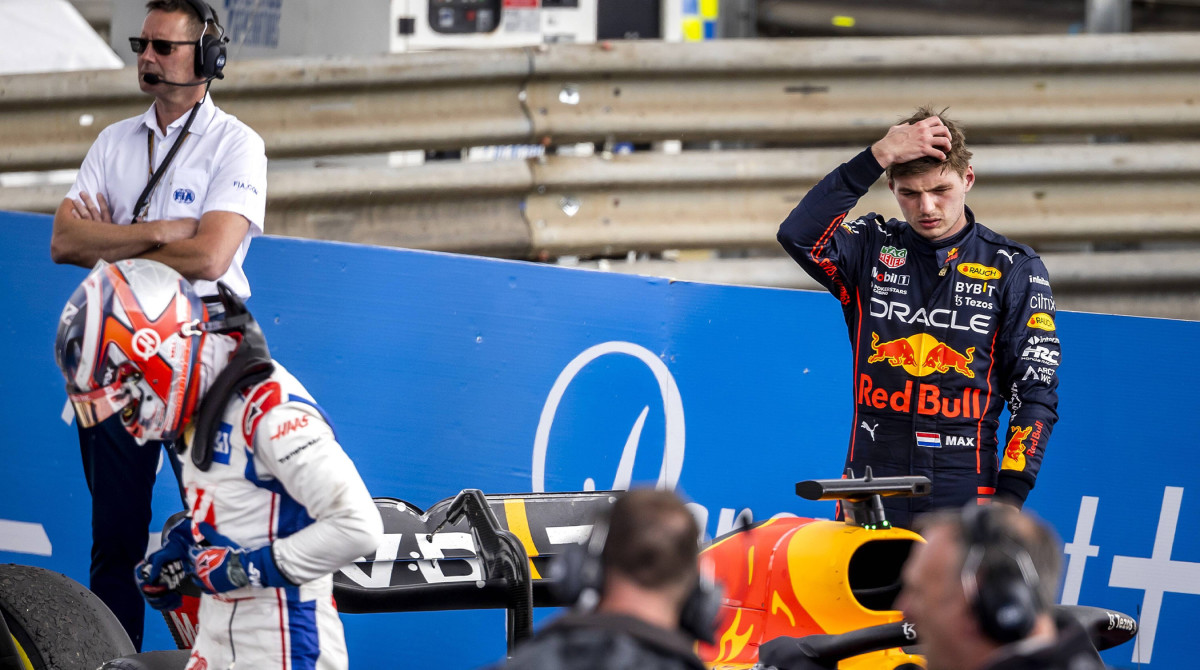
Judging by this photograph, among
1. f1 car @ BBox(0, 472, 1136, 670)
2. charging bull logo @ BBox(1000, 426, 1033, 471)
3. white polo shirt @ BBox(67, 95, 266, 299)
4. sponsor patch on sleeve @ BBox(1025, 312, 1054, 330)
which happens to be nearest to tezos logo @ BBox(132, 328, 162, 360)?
A: f1 car @ BBox(0, 472, 1136, 670)

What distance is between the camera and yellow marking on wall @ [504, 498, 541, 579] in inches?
139

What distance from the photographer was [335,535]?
2.61 m

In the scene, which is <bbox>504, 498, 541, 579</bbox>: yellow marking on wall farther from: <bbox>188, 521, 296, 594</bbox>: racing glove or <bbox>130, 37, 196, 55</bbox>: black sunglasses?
<bbox>130, 37, 196, 55</bbox>: black sunglasses

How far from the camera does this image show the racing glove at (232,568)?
8.53ft

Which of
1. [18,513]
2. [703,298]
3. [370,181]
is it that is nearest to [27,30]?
[370,181]

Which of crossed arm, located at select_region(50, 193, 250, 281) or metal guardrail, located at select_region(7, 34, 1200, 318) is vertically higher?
metal guardrail, located at select_region(7, 34, 1200, 318)

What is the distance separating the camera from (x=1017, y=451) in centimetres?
359

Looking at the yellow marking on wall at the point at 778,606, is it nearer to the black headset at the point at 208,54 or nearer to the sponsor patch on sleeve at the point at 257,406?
the sponsor patch on sleeve at the point at 257,406

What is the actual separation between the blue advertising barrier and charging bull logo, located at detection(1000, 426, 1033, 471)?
46.1 inches

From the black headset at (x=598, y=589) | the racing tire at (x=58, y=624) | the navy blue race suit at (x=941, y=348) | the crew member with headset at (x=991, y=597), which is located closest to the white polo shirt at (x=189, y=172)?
the racing tire at (x=58, y=624)

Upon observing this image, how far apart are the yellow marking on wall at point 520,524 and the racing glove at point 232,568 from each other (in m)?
0.98

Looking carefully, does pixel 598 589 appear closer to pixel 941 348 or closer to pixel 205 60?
pixel 941 348

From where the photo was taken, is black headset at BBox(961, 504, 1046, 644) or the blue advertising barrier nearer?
black headset at BBox(961, 504, 1046, 644)

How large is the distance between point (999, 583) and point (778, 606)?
123 centimetres
